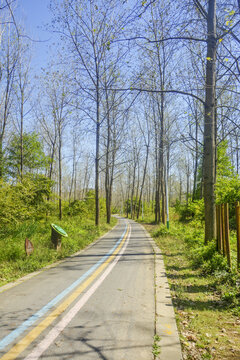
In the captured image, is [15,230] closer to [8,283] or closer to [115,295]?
[8,283]

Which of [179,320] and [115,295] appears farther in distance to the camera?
[115,295]

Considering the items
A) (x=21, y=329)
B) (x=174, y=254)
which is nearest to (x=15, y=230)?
(x=174, y=254)

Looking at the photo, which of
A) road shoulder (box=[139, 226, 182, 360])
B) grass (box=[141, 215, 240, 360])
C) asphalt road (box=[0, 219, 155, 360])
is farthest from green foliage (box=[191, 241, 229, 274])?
asphalt road (box=[0, 219, 155, 360])

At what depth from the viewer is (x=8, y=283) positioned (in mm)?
6195

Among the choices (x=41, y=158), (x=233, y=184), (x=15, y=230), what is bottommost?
(x=15, y=230)

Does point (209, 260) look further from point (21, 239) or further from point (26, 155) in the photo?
point (26, 155)

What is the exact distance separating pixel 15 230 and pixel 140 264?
5237 millimetres

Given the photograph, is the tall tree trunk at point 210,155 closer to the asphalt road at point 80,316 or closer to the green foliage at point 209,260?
the green foliage at point 209,260

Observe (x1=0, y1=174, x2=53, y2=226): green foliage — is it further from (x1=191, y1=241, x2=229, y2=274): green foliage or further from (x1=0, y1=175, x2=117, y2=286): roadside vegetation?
(x1=191, y1=241, x2=229, y2=274): green foliage

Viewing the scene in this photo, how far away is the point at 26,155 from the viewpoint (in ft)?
84.1

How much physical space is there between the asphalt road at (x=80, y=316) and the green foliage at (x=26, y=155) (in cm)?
1930

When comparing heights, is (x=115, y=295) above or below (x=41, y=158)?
below

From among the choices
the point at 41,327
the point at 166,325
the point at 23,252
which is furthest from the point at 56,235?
the point at 166,325

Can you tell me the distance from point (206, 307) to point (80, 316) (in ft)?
7.68
